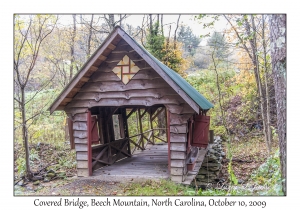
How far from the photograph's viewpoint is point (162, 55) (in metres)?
18.2

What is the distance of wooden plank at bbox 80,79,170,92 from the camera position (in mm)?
8117

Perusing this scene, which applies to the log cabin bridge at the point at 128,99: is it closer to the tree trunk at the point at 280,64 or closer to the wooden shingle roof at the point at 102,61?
the wooden shingle roof at the point at 102,61

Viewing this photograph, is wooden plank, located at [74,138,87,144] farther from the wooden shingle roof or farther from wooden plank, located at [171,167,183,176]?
wooden plank, located at [171,167,183,176]

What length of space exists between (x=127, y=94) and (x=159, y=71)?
4.92 feet

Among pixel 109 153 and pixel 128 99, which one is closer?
pixel 128 99

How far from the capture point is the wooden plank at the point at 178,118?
7.82 metres

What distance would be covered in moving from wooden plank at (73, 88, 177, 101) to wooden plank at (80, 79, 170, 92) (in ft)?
0.34

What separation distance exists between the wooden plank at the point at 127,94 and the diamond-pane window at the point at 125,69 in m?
0.41

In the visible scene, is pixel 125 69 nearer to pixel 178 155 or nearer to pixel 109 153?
pixel 178 155

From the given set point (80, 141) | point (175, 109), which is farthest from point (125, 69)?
point (80, 141)

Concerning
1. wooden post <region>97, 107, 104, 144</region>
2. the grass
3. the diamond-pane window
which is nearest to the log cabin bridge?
the diamond-pane window

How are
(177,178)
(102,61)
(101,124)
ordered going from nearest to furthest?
(177,178)
(102,61)
(101,124)

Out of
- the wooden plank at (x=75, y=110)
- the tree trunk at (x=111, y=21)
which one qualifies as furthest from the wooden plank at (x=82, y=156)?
the tree trunk at (x=111, y=21)

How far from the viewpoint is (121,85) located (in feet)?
27.6
